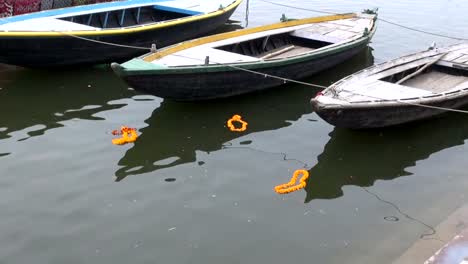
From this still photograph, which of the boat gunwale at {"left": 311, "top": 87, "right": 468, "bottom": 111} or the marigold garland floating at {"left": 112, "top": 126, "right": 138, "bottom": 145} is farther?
the marigold garland floating at {"left": 112, "top": 126, "right": 138, "bottom": 145}

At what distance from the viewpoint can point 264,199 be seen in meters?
8.48

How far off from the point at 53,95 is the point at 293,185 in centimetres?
645

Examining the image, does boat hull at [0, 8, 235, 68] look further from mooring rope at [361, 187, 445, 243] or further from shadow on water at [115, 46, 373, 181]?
mooring rope at [361, 187, 445, 243]

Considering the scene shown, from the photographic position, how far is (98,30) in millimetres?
13047

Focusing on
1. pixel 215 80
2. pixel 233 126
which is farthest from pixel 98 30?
pixel 233 126

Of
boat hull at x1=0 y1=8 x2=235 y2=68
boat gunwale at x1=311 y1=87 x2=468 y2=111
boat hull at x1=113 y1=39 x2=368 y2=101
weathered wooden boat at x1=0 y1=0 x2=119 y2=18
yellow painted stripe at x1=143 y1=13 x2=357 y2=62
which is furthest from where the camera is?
weathered wooden boat at x1=0 y1=0 x2=119 y2=18

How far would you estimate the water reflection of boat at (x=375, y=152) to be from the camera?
921 cm

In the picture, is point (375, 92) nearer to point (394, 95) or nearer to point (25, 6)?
point (394, 95)

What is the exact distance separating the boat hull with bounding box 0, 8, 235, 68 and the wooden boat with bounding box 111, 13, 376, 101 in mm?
2263

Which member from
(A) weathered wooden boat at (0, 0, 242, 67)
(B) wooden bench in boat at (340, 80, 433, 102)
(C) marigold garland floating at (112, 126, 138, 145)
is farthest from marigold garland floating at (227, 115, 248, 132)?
(A) weathered wooden boat at (0, 0, 242, 67)

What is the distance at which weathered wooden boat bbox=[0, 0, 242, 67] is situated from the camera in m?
12.3

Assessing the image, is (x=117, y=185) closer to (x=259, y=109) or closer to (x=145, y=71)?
(x=145, y=71)

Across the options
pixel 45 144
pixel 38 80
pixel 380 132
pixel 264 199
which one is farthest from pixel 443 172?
pixel 38 80

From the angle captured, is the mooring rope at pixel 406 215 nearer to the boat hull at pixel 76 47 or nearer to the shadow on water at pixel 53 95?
the shadow on water at pixel 53 95
